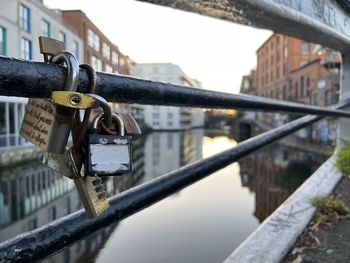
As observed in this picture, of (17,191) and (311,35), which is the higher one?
(311,35)

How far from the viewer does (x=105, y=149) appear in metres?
0.51

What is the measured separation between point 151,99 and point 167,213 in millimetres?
8416

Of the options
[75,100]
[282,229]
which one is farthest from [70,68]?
[282,229]

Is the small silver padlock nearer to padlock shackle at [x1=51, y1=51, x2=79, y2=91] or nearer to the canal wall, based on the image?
padlock shackle at [x1=51, y1=51, x2=79, y2=91]

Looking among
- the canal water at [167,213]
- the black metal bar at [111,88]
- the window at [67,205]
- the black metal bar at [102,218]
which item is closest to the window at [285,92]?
the canal water at [167,213]

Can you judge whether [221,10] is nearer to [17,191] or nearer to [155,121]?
[17,191]

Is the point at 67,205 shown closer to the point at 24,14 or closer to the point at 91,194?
the point at 24,14

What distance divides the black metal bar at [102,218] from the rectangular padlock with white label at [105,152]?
8.5 inches

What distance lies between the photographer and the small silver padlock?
0.50m

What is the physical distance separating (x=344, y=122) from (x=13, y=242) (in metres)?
3.17

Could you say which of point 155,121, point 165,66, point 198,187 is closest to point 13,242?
point 198,187

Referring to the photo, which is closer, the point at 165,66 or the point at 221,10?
the point at 221,10

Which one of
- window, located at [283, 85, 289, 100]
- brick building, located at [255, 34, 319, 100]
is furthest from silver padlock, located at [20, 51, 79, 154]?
window, located at [283, 85, 289, 100]

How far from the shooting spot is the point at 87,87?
0.54 meters
